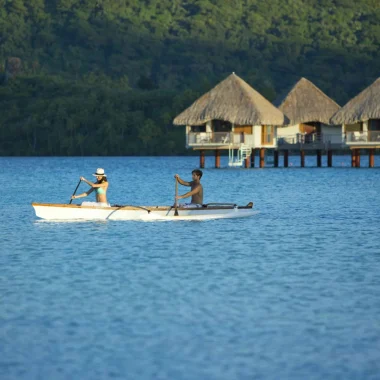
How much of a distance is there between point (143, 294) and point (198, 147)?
43.0 meters

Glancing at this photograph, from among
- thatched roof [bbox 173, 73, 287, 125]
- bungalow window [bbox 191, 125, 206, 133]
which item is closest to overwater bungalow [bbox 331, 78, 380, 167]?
thatched roof [bbox 173, 73, 287, 125]

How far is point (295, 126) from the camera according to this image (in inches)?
2566

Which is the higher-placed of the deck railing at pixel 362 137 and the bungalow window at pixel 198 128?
the bungalow window at pixel 198 128

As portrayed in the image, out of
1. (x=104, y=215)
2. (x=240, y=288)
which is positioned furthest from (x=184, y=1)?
(x=240, y=288)

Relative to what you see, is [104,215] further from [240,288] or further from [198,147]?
[198,147]

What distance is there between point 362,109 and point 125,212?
33968mm

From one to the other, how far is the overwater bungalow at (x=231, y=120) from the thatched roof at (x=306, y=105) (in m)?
3.94

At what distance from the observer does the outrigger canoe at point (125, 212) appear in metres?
24.5

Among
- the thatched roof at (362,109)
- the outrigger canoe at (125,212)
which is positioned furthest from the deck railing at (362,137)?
the outrigger canoe at (125,212)

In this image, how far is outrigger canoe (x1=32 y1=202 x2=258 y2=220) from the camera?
80.5 feet

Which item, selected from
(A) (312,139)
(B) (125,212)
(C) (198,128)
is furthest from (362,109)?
(B) (125,212)

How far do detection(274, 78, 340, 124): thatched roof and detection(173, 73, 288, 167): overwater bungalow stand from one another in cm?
394

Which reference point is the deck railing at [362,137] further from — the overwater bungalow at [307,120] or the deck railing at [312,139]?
the overwater bungalow at [307,120]

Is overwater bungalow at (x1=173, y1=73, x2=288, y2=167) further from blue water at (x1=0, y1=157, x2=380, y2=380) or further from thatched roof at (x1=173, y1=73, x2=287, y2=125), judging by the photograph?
blue water at (x1=0, y1=157, x2=380, y2=380)
